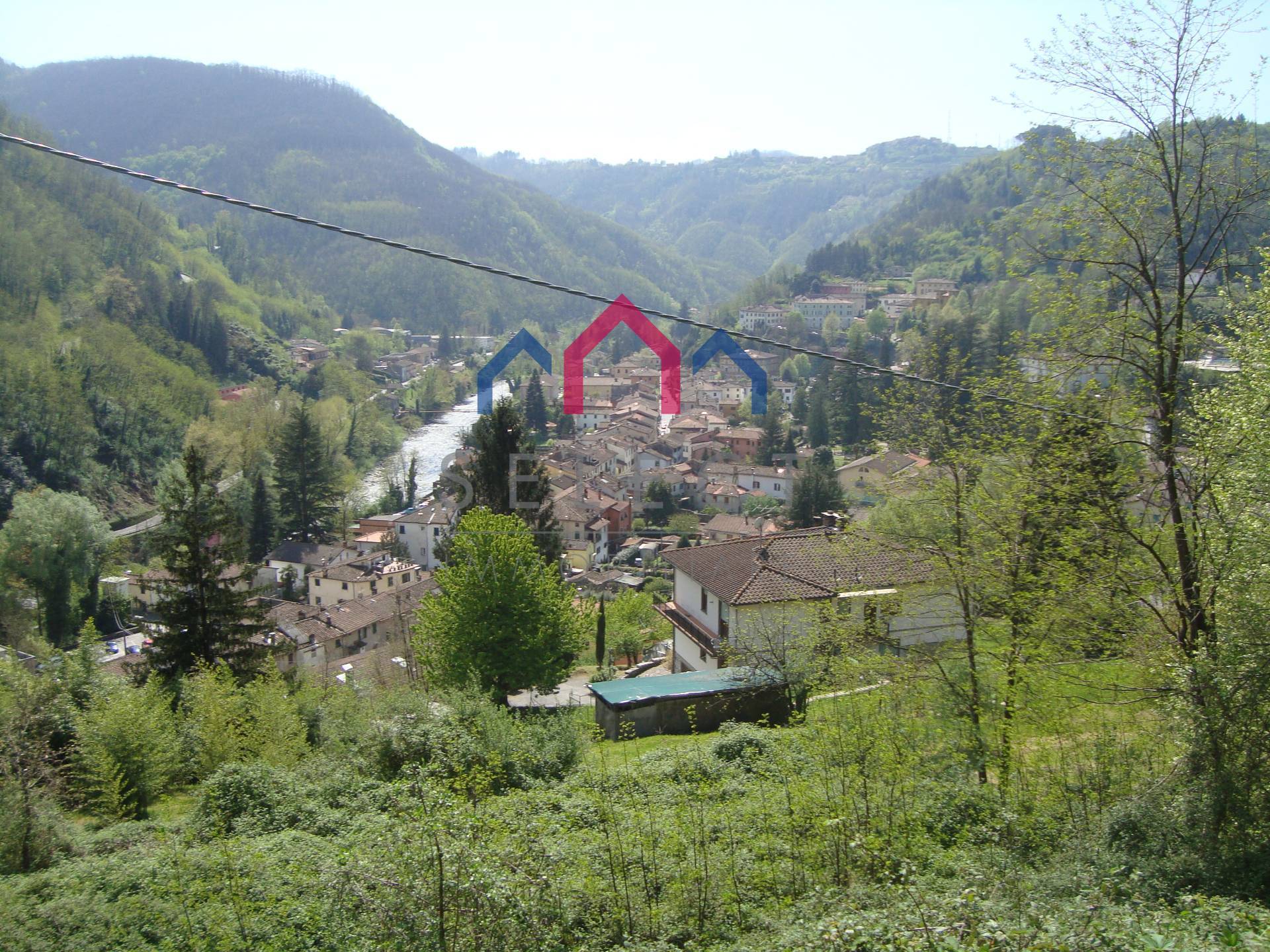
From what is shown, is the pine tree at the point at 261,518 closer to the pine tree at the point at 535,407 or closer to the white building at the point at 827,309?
the pine tree at the point at 535,407

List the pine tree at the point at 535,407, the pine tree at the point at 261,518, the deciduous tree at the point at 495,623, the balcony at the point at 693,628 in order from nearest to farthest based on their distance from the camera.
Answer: the deciduous tree at the point at 495,623 → the balcony at the point at 693,628 → the pine tree at the point at 261,518 → the pine tree at the point at 535,407

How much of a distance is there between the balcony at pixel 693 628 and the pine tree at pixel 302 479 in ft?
87.2

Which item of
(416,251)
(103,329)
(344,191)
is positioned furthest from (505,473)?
(344,191)

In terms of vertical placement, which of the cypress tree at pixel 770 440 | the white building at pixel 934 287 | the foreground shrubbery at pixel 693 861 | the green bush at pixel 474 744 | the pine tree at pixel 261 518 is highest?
the white building at pixel 934 287

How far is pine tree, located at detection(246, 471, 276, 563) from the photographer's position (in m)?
36.0

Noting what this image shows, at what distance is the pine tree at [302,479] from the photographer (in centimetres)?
3619

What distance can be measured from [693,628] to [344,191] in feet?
468

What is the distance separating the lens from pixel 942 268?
3376 inches

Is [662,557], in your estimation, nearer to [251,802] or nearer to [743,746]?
[743,746]

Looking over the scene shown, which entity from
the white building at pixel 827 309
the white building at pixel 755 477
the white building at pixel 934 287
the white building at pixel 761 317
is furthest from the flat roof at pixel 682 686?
the white building at pixel 934 287

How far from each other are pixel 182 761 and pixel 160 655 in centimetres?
409

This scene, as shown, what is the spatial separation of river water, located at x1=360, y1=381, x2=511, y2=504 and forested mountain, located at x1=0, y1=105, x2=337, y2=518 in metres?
12.1

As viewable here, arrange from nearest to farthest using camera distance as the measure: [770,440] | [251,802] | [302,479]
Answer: [251,802] → [302,479] → [770,440]

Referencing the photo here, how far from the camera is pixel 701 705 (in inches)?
394
